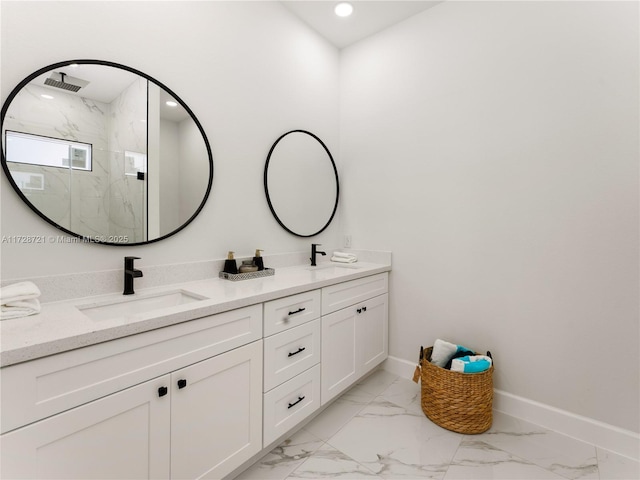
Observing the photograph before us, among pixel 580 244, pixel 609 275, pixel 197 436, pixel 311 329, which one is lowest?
pixel 197 436

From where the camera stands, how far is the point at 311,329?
1771 mm

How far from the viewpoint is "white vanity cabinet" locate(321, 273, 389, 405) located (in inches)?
75.0

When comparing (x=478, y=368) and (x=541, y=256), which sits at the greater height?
(x=541, y=256)

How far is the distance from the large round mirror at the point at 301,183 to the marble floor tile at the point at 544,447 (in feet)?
5.88

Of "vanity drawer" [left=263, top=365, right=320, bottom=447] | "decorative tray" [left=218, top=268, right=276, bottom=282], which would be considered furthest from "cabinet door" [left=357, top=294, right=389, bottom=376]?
"decorative tray" [left=218, top=268, right=276, bottom=282]

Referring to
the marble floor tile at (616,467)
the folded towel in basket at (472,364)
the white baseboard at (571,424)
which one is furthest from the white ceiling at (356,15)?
the marble floor tile at (616,467)

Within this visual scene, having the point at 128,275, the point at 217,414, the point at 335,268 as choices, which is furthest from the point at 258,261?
the point at 217,414

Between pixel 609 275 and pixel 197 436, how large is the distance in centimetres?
218

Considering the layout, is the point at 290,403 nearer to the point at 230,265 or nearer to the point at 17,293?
the point at 230,265

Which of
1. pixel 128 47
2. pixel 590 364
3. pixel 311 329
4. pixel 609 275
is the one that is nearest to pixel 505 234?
pixel 609 275

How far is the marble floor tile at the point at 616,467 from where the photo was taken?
4.93ft

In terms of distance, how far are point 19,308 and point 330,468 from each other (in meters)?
1.49

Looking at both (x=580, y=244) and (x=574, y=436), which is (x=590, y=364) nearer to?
(x=574, y=436)

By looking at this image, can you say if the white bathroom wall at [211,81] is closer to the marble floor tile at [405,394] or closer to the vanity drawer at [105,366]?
the vanity drawer at [105,366]
